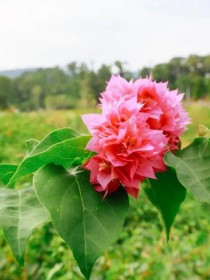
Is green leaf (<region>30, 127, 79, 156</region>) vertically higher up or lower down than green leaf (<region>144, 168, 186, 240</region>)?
higher up

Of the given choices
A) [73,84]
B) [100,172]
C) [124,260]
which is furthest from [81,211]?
[73,84]

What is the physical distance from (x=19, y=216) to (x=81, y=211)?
6 cm

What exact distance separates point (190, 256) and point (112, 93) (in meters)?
1.14

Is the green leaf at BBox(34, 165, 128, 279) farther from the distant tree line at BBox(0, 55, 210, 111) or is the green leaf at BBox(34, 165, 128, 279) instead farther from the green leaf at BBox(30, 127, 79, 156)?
the distant tree line at BBox(0, 55, 210, 111)

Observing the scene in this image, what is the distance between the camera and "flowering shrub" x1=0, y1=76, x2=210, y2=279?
1.22 ft

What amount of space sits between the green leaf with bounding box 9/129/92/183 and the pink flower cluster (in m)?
0.01

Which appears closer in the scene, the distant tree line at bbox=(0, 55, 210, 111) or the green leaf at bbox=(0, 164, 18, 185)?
the green leaf at bbox=(0, 164, 18, 185)

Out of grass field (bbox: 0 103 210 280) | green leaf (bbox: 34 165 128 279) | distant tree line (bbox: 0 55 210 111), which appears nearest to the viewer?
green leaf (bbox: 34 165 128 279)

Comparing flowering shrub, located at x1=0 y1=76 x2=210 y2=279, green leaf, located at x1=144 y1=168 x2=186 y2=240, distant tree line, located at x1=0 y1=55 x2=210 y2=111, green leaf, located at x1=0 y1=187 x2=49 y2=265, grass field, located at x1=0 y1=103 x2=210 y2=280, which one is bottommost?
distant tree line, located at x1=0 y1=55 x2=210 y2=111

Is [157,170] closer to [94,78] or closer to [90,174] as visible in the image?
[90,174]

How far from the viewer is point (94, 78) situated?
86.3 ft

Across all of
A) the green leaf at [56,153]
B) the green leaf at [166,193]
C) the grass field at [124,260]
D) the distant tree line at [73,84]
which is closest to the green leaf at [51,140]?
the green leaf at [56,153]

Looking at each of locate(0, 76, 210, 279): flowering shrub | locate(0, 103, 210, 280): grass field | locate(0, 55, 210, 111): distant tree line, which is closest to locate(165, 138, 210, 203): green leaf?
locate(0, 76, 210, 279): flowering shrub

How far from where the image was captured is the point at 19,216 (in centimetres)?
39
